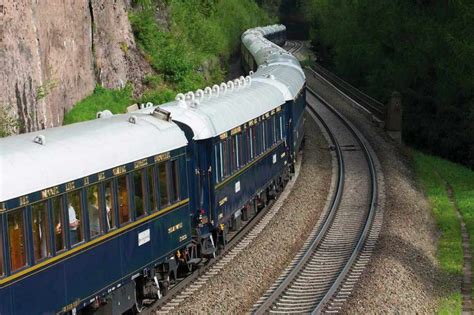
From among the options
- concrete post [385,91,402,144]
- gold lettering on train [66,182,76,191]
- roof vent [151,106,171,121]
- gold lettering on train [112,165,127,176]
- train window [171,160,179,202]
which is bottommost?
concrete post [385,91,402,144]

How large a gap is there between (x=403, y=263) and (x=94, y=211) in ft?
27.2

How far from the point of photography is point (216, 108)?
18.2m

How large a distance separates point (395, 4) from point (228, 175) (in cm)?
3284

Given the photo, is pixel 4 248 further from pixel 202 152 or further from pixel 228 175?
pixel 228 175

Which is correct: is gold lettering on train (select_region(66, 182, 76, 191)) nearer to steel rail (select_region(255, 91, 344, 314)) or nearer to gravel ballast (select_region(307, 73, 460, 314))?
steel rail (select_region(255, 91, 344, 314))

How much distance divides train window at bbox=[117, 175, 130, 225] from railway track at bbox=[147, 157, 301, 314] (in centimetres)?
231

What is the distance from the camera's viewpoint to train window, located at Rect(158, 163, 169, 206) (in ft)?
47.8

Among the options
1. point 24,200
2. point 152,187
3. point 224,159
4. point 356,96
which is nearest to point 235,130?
point 224,159

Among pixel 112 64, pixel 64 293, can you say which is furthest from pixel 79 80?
pixel 64 293

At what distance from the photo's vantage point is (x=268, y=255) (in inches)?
766

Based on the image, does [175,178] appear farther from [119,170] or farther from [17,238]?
[17,238]

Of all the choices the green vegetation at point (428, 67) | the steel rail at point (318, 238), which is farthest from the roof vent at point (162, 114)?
the green vegetation at point (428, 67)

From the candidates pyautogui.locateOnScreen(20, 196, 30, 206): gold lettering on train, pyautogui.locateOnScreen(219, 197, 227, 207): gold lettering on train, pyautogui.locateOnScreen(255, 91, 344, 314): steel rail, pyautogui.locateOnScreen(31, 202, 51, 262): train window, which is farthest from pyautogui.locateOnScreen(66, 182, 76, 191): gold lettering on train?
pyautogui.locateOnScreen(219, 197, 227, 207): gold lettering on train

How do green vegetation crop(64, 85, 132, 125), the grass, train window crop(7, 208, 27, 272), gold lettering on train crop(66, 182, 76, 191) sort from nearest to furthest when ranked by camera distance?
train window crop(7, 208, 27, 272) < gold lettering on train crop(66, 182, 76, 191) < the grass < green vegetation crop(64, 85, 132, 125)
